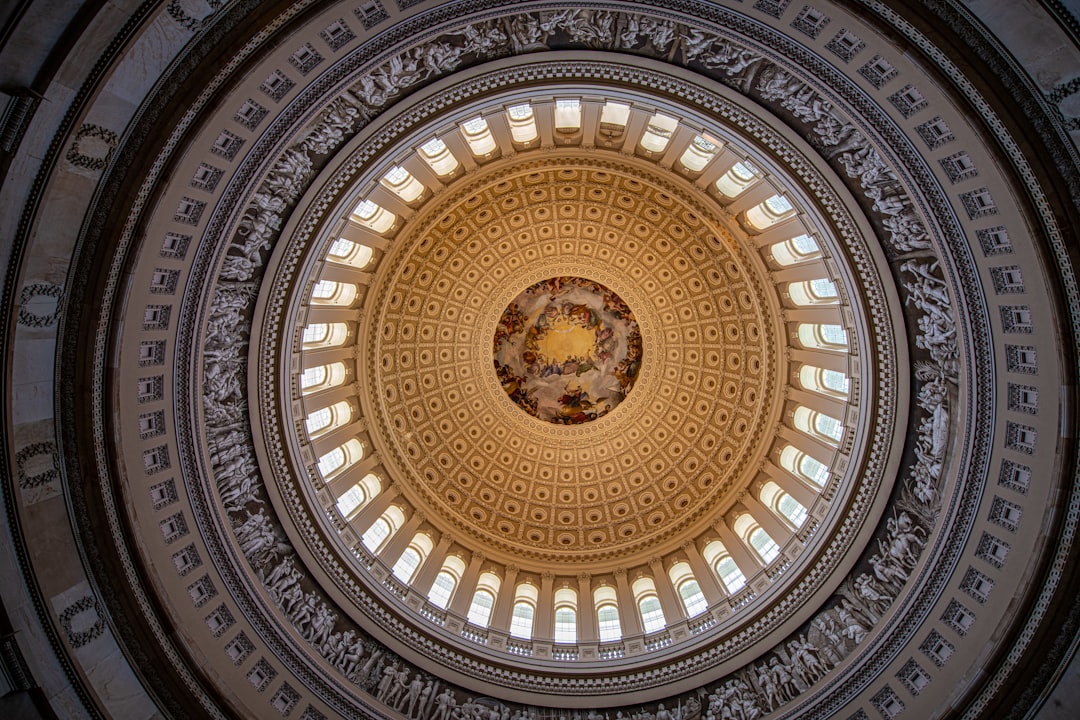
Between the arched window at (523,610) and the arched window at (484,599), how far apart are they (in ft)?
2.82

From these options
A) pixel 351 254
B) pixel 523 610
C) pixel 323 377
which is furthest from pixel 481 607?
pixel 351 254

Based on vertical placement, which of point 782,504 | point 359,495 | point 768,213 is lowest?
point 782,504

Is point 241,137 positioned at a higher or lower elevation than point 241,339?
higher

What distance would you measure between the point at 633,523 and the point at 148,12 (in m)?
24.0

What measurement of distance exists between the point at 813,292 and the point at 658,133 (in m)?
7.72

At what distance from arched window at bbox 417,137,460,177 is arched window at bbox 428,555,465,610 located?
15093mm

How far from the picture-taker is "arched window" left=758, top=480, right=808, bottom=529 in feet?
69.3

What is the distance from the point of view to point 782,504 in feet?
74.7

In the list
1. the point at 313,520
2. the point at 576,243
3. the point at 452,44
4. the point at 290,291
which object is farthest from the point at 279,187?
the point at 576,243

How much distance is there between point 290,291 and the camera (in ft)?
57.2

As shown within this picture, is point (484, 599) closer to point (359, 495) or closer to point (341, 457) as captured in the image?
point (359, 495)

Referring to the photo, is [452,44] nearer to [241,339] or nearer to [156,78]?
[156,78]

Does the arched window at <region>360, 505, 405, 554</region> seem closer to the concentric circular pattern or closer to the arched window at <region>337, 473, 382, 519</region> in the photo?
the arched window at <region>337, 473, 382, 519</region>

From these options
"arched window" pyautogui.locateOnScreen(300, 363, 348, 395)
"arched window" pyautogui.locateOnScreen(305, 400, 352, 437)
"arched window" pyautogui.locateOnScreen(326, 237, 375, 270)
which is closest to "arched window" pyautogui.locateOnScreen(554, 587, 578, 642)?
"arched window" pyautogui.locateOnScreen(305, 400, 352, 437)
